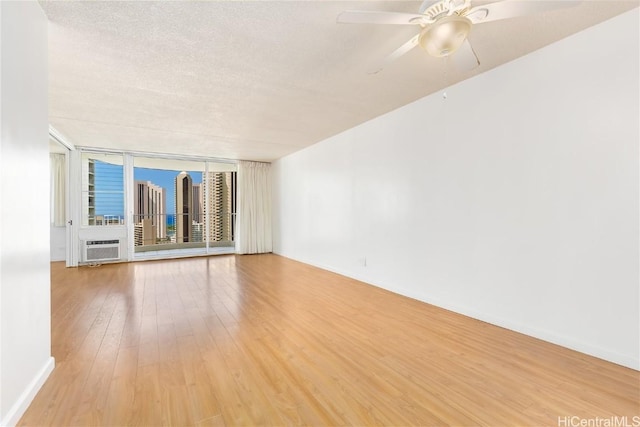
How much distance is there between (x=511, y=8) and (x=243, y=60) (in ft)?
6.30

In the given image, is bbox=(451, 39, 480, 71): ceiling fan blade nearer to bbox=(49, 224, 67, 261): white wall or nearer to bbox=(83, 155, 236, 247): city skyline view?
bbox=(83, 155, 236, 247): city skyline view

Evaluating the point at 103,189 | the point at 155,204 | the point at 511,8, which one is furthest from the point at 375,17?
the point at 155,204

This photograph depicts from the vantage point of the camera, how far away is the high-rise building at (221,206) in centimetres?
733

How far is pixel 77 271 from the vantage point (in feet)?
17.3

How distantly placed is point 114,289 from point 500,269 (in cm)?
485

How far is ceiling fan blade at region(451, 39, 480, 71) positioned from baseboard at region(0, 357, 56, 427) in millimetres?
3288

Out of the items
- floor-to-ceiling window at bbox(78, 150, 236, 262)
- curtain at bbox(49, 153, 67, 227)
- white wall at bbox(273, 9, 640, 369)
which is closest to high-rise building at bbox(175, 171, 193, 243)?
floor-to-ceiling window at bbox(78, 150, 236, 262)

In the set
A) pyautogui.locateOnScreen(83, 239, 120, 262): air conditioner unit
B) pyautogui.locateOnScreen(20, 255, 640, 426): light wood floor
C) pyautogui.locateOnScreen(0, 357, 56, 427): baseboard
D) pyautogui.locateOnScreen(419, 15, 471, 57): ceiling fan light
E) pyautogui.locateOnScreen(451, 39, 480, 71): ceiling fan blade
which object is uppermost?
pyautogui.locateOnScreen(451, 39, 480, 71): ceiling fan blade

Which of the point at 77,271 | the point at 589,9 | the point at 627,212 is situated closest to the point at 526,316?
the point at 627,212

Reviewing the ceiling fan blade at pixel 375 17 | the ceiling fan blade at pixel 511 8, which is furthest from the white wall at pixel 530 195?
the ceiling fan blade at pixel 375 17

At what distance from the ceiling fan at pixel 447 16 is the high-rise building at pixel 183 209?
7.81m

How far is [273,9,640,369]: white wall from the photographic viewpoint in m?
2.01

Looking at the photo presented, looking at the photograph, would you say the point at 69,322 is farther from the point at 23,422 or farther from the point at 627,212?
the point at 627,212

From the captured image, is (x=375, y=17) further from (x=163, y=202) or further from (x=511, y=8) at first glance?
(x=163, y=202)
